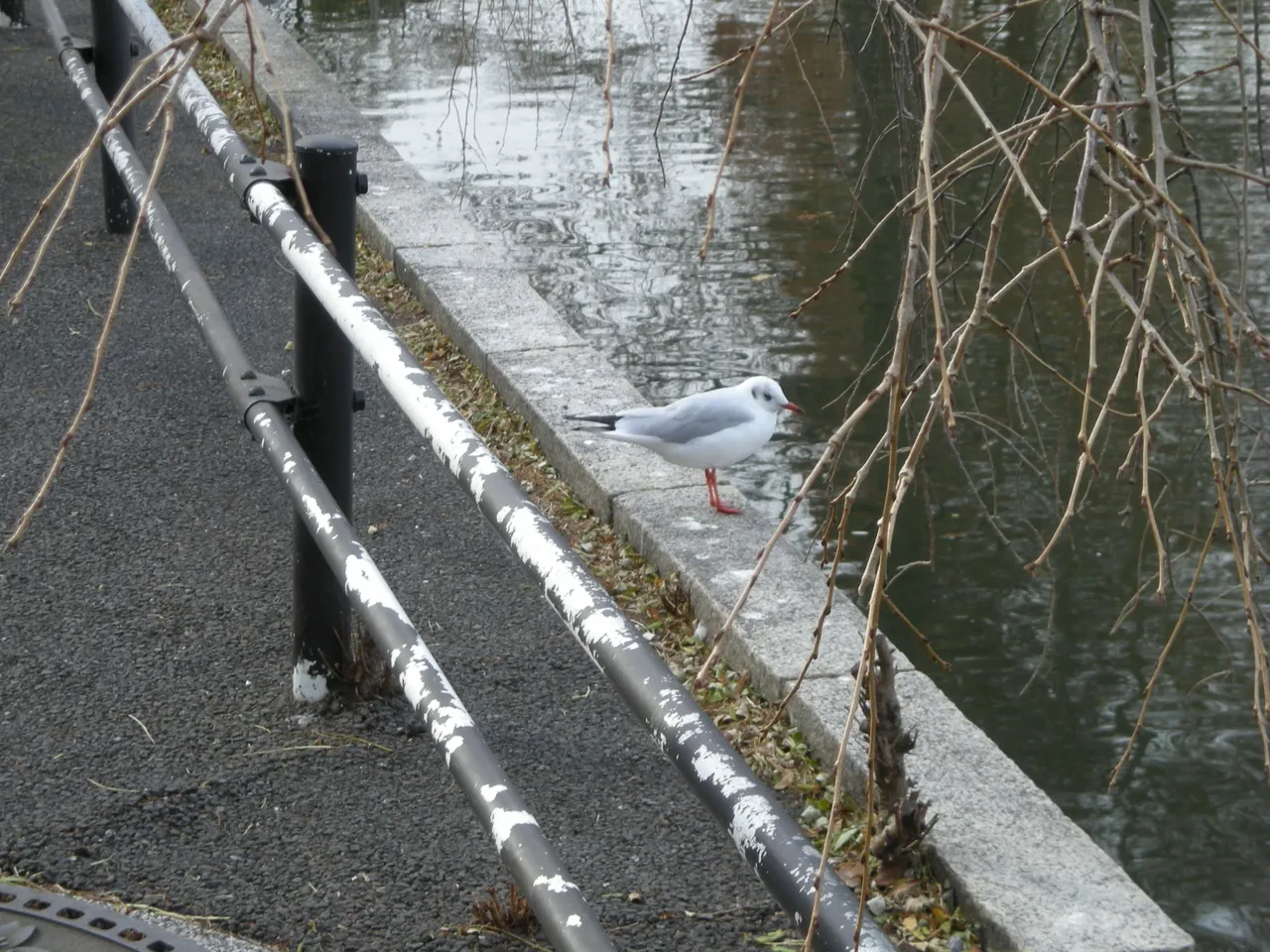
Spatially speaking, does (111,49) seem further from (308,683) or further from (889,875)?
(889,875)

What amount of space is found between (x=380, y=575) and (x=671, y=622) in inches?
76.3

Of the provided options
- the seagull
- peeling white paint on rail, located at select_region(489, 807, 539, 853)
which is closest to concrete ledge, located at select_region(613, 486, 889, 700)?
the seagull

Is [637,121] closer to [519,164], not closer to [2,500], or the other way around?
[519,164]

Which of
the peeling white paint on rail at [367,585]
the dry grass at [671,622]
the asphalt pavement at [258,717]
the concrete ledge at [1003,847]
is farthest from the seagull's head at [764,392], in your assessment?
the peeling white paint on rail at [367,585]

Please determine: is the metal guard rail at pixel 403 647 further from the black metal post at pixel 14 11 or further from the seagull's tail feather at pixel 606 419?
the black metal post at pixel 14 11

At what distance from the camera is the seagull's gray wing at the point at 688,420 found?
4.16m

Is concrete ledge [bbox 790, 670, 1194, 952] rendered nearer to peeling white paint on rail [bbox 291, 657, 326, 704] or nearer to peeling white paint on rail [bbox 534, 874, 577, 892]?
peeling white paint on rail [bbox 291, 657, 326, 704]

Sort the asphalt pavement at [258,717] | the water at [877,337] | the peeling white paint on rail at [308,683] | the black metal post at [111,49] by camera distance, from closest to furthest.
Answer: the asphalt pavement at [258,717]
the peeling white paint on rail at [308,683]
the water at [877,337]
the black metal post at [111,49]

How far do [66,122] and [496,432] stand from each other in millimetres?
3876

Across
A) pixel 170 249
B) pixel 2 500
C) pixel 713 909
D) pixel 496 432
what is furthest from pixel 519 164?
pixel 713 909

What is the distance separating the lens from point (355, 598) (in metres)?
1.96

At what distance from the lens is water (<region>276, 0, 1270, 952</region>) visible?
13.3 feet

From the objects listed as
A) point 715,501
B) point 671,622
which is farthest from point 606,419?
point 671,622

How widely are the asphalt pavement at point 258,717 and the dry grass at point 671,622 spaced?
209 millimetres
